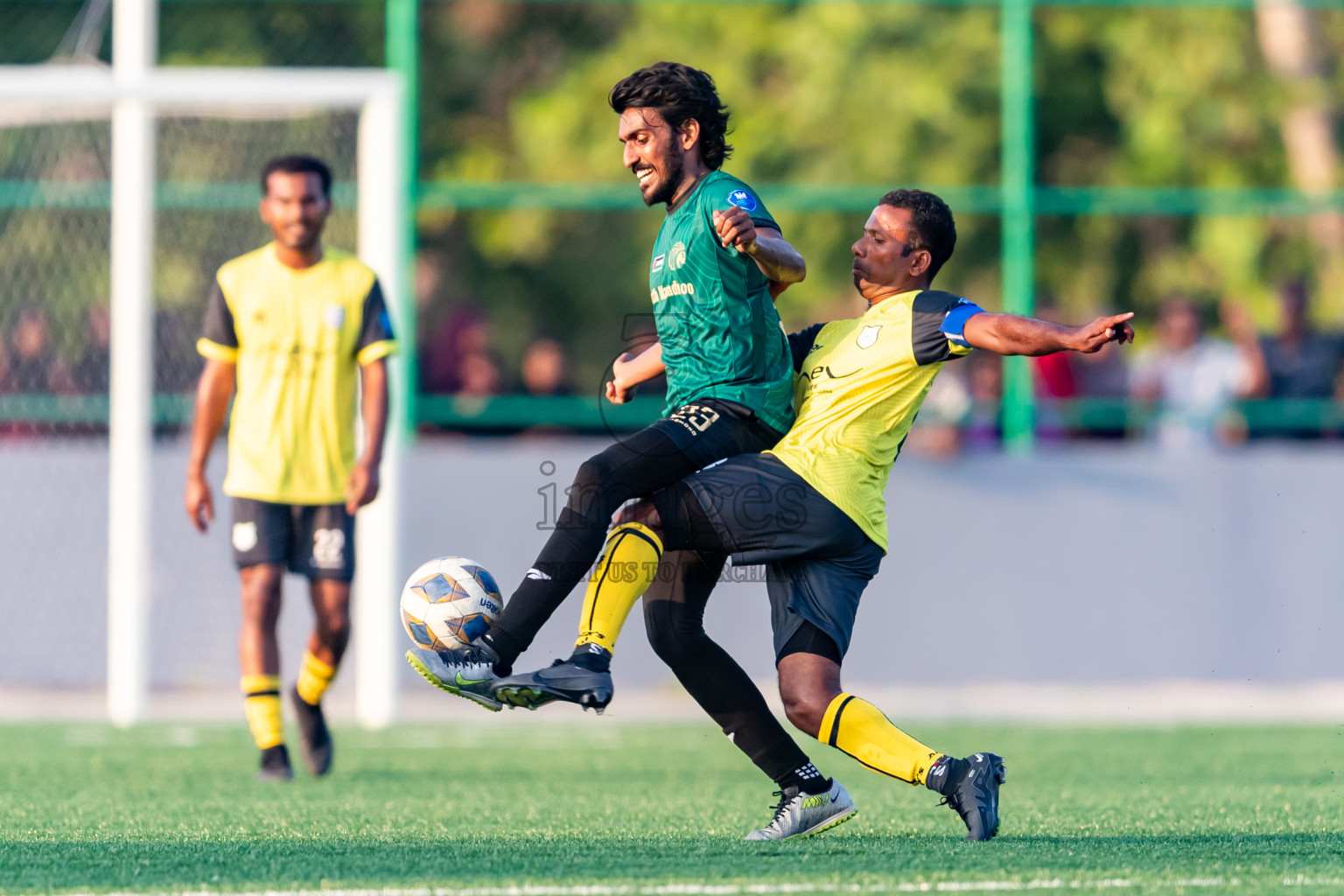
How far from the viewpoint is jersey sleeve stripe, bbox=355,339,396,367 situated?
712cm

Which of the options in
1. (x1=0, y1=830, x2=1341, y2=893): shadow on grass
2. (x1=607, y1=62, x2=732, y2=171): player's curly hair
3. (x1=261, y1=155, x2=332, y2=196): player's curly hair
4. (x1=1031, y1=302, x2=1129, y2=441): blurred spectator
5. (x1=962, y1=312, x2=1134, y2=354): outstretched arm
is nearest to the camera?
(x1=0, y1=830, x2=1341, y2=893): shadow on grass

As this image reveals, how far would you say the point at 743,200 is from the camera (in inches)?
181

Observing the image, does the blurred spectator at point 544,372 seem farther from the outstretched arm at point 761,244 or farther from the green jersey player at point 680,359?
the outstretched arm at point 761,244

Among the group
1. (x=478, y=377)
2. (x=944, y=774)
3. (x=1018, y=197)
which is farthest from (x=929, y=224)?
(x=1018, y=197)

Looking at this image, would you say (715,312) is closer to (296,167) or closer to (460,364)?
(296,167)

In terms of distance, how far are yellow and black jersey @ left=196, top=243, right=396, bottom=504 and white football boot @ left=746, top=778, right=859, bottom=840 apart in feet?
8.93

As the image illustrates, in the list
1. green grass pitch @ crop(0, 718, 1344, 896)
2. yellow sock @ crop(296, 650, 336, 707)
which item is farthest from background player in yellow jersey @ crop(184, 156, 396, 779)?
green grass pitch @ crop(0, 718, 1344, 896)

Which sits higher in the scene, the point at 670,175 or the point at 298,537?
the point at 670,175

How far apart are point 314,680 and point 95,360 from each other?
444 cm

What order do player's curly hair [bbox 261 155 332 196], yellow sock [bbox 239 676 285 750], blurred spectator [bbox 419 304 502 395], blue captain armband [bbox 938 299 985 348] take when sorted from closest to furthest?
blue captain armband [bbox 938 299 985 348]
yellow sock [bbox 239 676 285 750]
player's curly hair [bbox 261 155 332 196]
blurred spectator [bbox 419 304 502 395]

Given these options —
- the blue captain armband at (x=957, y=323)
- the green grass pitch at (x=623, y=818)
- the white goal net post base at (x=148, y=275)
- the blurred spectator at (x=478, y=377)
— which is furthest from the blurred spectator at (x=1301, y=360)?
the blue captain armband at (x=957, y=323)

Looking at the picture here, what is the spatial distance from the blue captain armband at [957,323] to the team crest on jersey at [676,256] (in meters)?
0.69

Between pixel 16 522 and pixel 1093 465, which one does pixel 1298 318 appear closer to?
pixel 1093 465

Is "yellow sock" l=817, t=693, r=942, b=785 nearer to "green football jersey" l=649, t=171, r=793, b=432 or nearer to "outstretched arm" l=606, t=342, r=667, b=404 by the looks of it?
"green football jersey" l=649, t=171, r=793, b=432
